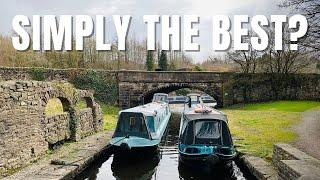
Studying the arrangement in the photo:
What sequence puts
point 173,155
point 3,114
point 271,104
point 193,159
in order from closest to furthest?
Answer: point 3,114, point 193,159, point 173,155, point 271,104

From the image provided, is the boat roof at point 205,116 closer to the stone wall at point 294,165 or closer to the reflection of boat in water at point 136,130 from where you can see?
the reflection of boat in water at point 136,130

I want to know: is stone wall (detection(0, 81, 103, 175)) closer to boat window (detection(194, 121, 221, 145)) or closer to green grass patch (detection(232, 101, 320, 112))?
boat window (detection(194, 121, 221, 145))

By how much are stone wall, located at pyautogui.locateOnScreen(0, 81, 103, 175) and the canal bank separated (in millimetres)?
306

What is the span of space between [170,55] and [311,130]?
4426 centimetres

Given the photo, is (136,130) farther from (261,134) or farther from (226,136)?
(261,134)

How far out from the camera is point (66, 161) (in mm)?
10719

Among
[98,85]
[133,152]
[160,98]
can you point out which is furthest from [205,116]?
[98,85]

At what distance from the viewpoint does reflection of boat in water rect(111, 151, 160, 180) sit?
11352mm

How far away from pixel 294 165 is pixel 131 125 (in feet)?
23.1

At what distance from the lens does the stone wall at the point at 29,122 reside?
9570 mm

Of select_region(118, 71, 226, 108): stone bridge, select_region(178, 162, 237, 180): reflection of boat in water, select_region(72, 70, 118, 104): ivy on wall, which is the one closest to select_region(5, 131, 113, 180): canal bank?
select_region(178, 162, 237, 180): reflection of boat in water

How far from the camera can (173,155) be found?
14.4 meters

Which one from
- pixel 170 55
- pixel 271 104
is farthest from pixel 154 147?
pixel 170 55

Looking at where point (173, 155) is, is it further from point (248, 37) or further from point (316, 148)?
point (248, 37)
